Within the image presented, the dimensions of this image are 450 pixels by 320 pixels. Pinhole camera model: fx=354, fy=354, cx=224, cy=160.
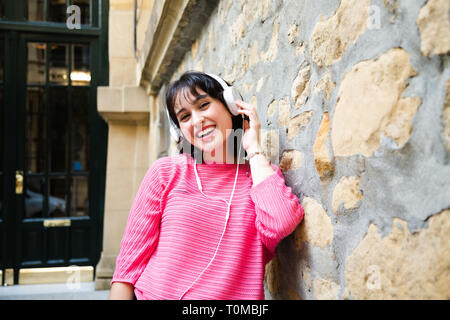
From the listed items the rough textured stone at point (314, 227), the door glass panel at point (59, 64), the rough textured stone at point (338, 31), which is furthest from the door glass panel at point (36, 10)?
the rough textured stone at point (314, 227)

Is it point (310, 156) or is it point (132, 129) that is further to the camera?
point (132, 129)

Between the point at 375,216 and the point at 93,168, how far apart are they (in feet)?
14.4

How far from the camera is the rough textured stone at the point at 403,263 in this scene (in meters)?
0.59

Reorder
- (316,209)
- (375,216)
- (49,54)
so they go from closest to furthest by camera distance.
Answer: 1. (375,216)
2. (316,209)
3. (49,54)

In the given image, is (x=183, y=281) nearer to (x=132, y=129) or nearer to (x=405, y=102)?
(x=405, y=102)

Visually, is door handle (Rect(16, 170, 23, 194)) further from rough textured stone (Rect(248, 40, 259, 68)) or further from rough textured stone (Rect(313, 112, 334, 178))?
rough textured stone (Rect(313, 112, 334, 178))

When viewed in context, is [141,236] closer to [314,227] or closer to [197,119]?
[197,119]

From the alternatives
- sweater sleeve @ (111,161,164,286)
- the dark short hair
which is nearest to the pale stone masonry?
the dark short hair

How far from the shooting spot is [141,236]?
45.6 inches

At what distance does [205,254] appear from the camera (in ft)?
3.59

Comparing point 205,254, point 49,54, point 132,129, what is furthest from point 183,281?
point 49,54

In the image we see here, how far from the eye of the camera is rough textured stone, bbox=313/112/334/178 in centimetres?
93

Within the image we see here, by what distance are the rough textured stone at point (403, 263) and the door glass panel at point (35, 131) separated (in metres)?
4.55

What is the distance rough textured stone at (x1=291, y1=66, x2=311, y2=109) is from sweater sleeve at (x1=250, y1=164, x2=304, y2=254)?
25cm
